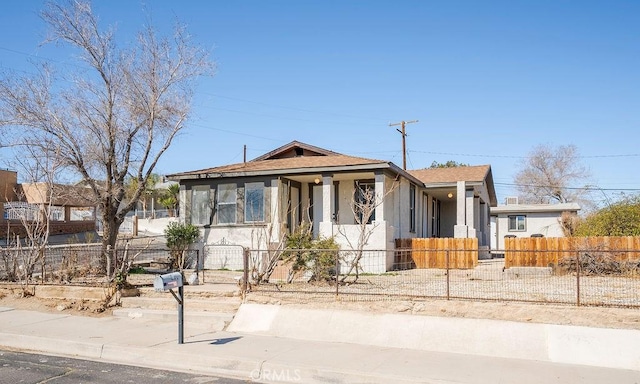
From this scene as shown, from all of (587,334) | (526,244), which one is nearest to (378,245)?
(526,244)

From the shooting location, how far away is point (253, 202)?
20016 millimetres

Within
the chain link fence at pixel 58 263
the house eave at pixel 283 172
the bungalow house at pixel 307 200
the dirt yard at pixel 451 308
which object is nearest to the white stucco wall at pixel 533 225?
the bungalow house at pixel 307 200

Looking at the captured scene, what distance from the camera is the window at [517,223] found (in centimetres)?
3812

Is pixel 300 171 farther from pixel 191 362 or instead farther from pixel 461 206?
pixel 191 362

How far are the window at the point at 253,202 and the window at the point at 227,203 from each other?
44 cm

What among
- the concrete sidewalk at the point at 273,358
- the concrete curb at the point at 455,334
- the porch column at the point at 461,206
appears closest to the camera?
the concrete sidewalk at the point at 273,358

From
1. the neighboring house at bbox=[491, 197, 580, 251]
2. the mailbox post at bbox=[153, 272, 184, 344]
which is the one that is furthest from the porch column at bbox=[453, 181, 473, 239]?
the mailbox post at bbox=[153, 272, 184, 344]

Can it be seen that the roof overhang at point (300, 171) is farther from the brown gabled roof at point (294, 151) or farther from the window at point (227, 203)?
the brown gabled roof at point (294, 151)

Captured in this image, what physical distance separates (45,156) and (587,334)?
15.0 meters

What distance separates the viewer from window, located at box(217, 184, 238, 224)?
2025 cm

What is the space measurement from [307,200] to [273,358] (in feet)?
44.3

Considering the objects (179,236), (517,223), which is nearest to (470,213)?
(179,236)

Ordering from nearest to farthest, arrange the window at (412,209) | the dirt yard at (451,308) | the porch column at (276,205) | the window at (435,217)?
the dirt yard at (451,308) → the porch column at (276,205) → the window at (412,209) → the window at (435,217)

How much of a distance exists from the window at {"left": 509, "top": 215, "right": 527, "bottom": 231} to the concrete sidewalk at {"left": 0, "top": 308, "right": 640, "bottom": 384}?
31.2m
